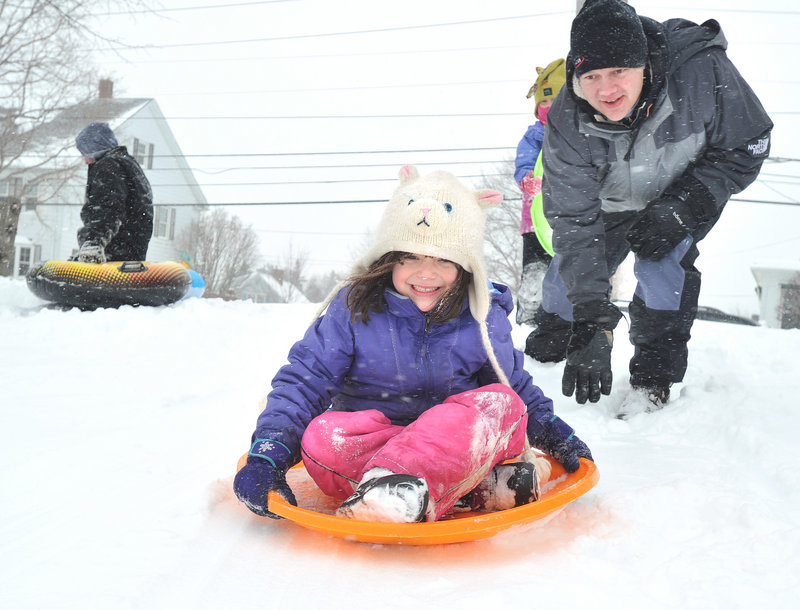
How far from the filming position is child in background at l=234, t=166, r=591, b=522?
162 cm

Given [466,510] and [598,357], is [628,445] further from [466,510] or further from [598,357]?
[466,510]

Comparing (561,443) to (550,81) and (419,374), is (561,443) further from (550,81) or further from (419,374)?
(550,81)

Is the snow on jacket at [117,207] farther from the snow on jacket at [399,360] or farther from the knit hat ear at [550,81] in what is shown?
the snow on jacket at [399,360]

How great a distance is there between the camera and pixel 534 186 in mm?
4301

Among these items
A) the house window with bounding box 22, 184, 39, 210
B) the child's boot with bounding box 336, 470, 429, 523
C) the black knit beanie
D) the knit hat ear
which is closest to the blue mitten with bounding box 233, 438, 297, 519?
the child's boot with bounding box 336, 470, 429, 523

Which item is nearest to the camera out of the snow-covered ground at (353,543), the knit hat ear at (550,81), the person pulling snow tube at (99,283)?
the snow-covered ground at (353,543)

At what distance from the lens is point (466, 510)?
172cm

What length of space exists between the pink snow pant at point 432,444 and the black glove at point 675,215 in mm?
1231

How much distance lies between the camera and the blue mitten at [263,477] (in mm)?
1483

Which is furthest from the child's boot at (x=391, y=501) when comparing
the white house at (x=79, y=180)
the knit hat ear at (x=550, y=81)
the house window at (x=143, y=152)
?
the house window at (x=143, y=152)

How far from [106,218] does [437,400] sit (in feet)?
16.6

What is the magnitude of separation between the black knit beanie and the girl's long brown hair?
35.5 inches

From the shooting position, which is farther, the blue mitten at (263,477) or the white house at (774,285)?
the white house at (774,285)

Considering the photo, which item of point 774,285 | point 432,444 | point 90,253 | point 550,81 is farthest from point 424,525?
point 774,285
